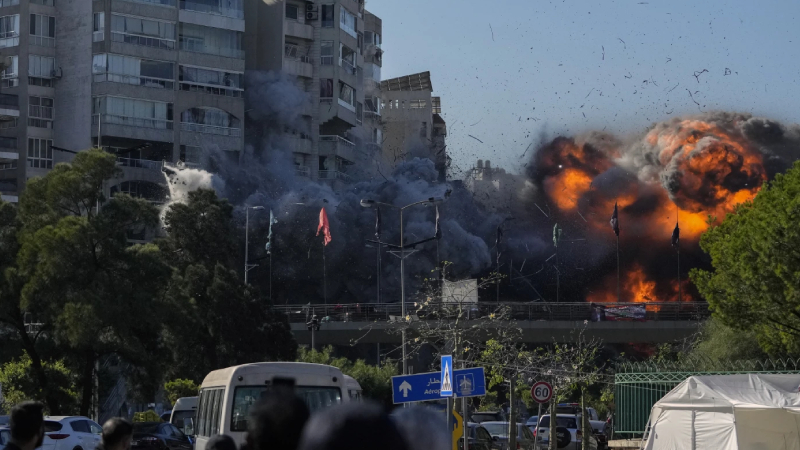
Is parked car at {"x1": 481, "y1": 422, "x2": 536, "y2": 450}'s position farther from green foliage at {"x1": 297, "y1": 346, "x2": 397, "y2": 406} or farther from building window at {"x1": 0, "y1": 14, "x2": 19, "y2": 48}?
building window at {"x1": 0, "y1": 14, "x2": 19, "y2": 48}

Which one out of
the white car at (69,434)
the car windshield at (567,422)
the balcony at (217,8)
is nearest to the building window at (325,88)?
the balcony at (217,8)

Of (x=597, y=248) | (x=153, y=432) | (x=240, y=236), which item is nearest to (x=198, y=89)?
(x=240, y=236)

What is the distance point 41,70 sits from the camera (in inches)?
3061

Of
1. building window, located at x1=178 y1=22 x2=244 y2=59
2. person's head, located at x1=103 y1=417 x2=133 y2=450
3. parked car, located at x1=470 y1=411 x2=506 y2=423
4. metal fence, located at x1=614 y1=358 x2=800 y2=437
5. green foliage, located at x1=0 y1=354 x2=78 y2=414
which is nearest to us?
person's head, located at x1=103 y1=417 x2=133 y2=450

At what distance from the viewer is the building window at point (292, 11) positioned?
88188 mm

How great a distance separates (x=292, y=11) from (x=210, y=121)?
12.8 meters

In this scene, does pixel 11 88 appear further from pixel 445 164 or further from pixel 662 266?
pixel 662 266

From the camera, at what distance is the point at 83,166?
37938 mm

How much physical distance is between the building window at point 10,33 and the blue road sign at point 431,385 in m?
64.6

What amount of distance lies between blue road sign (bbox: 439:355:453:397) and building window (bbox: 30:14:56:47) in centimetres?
6547

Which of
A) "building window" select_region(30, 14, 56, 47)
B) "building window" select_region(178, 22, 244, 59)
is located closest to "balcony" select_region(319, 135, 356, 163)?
"building window" select_region(178, 22, 244, 59)

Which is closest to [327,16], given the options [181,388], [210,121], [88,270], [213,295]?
[210,121]

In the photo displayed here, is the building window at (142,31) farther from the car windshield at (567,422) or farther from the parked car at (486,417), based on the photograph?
the car windshield at (567,422)

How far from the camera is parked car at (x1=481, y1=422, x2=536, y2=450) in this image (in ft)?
105
